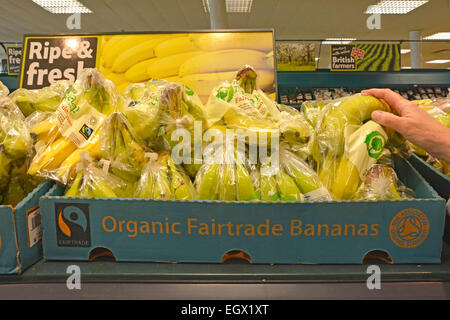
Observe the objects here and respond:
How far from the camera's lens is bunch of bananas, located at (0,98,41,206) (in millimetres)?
990

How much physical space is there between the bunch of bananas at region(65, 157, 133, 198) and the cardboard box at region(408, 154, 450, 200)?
935 mm

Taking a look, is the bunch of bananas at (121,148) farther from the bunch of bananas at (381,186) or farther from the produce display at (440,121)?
the produce display at (440,121)

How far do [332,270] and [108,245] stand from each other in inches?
23.3

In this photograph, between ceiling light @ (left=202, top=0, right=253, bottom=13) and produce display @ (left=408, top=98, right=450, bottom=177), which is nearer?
produce display @ (left=408, top=98, right=450, bottom=177)

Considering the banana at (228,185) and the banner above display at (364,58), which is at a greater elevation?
the banner above display at (364,58)

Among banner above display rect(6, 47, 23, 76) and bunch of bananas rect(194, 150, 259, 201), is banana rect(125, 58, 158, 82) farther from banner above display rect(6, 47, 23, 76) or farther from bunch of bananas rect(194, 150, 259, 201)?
banner above display rect(6, 47, 23, 76)

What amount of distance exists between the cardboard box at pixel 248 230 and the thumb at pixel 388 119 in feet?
0.68

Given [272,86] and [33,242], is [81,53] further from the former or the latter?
[33,242]

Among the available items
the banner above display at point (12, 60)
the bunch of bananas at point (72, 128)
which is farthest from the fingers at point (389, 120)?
the banner above display at point (12, 60)

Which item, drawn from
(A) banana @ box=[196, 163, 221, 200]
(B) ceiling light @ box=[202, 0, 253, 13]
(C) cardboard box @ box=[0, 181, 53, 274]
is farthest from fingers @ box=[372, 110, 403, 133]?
(B) ceiling light @ box=[202, 0, 253, 13]

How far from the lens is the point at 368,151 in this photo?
3.09 ft

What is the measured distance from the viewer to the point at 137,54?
185 centimetres

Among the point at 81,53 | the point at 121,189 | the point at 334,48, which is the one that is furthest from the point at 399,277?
the point at 334,48

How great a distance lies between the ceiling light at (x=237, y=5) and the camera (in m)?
8.16
